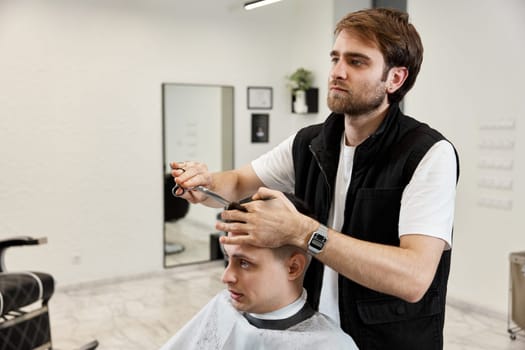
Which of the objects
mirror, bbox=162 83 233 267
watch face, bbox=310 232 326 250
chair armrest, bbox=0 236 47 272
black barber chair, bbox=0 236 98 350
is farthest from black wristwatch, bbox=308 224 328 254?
mirror, bbox=162 83 233 267

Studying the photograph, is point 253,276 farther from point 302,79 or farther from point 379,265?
point 302,79

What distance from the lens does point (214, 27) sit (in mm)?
4738

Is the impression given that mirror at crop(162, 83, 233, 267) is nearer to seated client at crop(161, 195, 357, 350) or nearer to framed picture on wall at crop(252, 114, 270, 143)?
framed picture on wall at crop(252, 114, 270, 143)

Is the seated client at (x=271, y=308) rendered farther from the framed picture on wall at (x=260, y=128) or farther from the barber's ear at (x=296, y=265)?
the framed picture on wall at (x=260, y=128)

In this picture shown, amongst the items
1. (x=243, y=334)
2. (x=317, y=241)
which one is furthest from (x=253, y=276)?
(x=317, y=241)

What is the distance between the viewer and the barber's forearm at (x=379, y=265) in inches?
40.8

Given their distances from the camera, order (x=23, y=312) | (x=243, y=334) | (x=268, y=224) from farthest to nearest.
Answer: (x=23, y=312) < (x=243, y=334) < (x=268, y=224)

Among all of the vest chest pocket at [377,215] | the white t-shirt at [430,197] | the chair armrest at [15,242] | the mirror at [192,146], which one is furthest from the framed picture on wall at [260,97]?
the vest chest pocket at [377,215]

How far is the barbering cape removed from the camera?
1295mm

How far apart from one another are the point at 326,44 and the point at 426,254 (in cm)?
397

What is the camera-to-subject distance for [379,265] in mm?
1041

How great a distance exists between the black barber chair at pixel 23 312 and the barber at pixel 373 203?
162 cm

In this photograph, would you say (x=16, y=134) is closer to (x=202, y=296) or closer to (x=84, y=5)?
(x=84, y=5)

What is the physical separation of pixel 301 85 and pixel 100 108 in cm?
185
